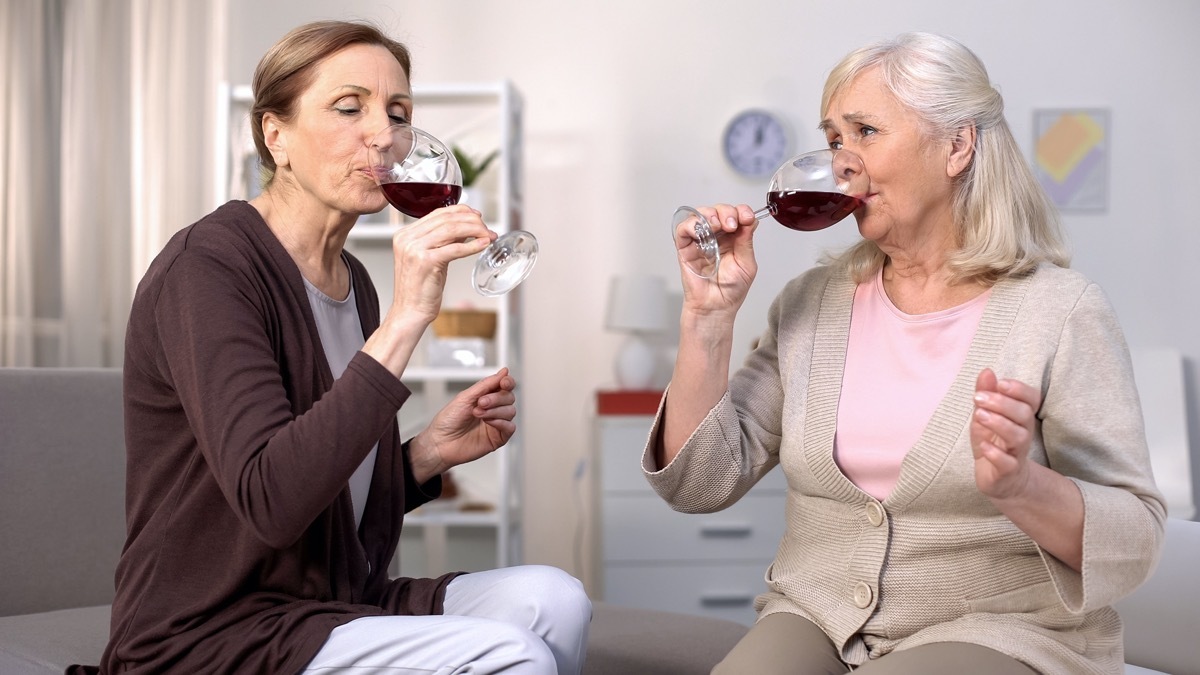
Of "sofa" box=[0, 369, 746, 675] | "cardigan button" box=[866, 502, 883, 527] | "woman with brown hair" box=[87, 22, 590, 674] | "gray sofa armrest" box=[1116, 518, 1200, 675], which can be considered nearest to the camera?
"woman with brown hair" box=[87, 22, 590, 674]

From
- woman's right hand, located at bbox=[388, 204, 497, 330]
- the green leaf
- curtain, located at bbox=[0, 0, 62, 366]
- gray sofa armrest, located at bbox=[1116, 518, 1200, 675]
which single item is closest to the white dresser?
the green leaf

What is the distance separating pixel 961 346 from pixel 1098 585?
0.37 metres

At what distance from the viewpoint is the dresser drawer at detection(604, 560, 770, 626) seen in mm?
3916

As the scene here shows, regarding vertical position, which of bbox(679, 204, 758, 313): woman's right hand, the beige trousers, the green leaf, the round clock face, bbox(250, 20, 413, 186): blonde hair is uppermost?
the round clock face

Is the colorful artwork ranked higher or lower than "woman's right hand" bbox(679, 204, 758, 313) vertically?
higher

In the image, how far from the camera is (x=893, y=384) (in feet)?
5.35

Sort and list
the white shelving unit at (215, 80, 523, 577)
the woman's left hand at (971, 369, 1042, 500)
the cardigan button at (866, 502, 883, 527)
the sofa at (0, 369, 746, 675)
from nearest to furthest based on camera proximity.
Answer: the woman's left hand at (971, 369, 1042, 500)
the cardigan button at (866, 502, 883, 527)
the sofa at (0, 369, 746, 675)
the white shelving unit at (215, 80, 523, 577)

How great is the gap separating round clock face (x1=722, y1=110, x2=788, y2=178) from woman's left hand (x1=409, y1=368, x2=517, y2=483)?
9.85 ft

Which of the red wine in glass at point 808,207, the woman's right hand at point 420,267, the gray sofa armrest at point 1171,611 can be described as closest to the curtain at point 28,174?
the woman's right hand at point 420,267

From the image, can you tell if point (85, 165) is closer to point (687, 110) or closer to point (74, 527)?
point (74, 527)

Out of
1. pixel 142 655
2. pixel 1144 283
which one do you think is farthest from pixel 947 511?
pixel 1144 283

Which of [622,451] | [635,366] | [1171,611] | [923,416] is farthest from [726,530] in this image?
[923,416]

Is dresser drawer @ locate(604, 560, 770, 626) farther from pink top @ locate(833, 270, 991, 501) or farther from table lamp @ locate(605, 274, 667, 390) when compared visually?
pink top @ locate(833, 270, 991, 501)

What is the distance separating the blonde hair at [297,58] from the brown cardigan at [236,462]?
0.16 metres
